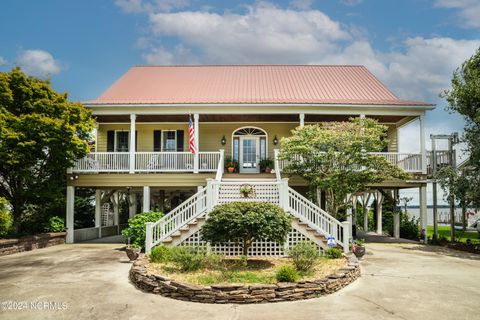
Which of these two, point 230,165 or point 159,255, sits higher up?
point 230,165

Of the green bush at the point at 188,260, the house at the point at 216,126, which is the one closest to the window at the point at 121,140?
the house at the point at 216,126

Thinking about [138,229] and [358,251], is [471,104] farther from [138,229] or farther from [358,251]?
[138,229]

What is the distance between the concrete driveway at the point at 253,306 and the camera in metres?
6.97

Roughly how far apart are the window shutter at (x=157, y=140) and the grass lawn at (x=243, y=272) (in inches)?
415

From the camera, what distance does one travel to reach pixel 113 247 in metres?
15.9

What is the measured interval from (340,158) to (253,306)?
25.1ft

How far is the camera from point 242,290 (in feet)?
25.5

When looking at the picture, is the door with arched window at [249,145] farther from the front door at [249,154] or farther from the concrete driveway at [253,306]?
the concrete driveway at [253,306]

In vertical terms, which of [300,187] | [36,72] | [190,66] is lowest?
[300,187]

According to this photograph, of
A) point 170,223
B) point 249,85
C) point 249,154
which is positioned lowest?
point 170,223

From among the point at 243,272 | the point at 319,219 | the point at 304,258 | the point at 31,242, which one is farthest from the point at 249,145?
the point at 304,258

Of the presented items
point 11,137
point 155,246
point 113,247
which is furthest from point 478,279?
point 11,137

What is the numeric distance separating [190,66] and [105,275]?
57.0 feet

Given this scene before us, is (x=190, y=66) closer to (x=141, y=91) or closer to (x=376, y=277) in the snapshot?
(x=141, y=91)
